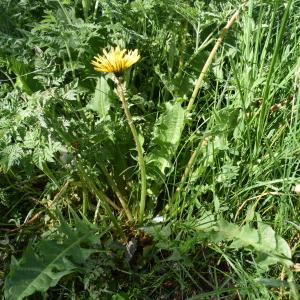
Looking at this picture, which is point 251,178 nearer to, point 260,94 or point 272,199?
point 272,199

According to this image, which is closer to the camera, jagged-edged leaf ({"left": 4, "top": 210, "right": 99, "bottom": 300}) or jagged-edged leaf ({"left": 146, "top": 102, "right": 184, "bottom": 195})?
jagged-edged leaf ({"left": 4, "top": 210, "right": 99, "bottom": 300})

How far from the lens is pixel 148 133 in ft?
6.30

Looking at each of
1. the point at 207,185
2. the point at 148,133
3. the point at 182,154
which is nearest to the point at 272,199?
the point at 207,185

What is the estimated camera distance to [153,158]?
1.84 metres

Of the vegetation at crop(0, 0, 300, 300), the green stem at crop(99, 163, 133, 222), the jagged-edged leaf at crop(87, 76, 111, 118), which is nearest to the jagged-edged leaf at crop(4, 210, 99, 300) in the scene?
the vegetation at crop(0, 0, 300, 300)

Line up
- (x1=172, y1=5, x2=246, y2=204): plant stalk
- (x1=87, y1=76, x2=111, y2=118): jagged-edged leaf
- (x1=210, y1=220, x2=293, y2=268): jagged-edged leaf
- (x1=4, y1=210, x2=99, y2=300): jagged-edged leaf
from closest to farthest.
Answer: (x1=4, y1=210, x2=99, y2=300): jagged-edged leaf
(x1=210, y1=220, x2=293, y2=268): jagged-edged leaf
(x1=172, y1=5, x2=246, y2=204): plant stalk
(x1=87, y1=76, x2=111, y2=118): jagged-edged leaf

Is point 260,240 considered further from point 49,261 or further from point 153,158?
point 49,261

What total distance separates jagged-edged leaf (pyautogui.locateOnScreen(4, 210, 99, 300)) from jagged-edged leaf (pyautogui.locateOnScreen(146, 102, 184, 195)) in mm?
347

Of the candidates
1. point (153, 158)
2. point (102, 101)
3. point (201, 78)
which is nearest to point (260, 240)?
point (153, 158)

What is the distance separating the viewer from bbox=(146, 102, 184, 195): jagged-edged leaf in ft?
5.93

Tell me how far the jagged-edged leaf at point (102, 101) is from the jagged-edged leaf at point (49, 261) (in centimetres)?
45

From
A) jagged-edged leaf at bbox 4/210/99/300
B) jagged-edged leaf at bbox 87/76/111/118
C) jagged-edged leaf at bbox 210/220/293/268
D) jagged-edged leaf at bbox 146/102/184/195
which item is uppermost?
jagged-edged leaf at bbox 87/76/111/118

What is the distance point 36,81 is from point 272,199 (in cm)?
100

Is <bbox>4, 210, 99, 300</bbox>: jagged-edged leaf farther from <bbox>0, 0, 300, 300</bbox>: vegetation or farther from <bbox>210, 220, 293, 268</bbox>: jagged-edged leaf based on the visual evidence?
<bbox>210, 220, 293, 268</bbox>: jagged-edged leaf
